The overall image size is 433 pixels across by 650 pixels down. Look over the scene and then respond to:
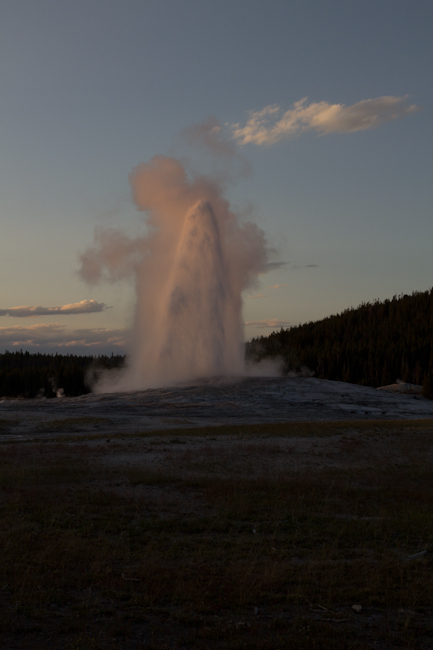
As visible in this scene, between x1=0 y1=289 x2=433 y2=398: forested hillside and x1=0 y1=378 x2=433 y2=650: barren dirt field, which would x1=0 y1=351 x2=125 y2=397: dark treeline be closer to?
x1=0 y1=289 x2=433 y2=398: forested hillside

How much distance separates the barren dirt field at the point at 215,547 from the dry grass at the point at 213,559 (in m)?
0.03

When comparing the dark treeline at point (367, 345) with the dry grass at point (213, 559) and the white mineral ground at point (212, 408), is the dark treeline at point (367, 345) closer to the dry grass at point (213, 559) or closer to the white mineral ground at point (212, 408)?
the white mineral ground at point (212, 408)

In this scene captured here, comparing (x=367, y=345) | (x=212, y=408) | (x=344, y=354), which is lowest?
(x=212, y=408)

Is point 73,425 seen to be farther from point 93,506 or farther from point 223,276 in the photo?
point 223,276

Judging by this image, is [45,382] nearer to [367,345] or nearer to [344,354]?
[344,354]

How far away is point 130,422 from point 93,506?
26.3m

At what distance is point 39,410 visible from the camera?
152ft

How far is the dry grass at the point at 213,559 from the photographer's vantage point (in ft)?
21.8

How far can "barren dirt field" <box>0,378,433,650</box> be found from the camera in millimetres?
6711

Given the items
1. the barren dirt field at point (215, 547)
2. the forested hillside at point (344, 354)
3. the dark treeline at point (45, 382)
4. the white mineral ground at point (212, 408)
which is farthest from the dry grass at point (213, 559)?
the dark treeline at point (45, 382)

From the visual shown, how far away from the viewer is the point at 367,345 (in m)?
127

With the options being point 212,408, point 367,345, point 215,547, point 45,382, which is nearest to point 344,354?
point 367,345

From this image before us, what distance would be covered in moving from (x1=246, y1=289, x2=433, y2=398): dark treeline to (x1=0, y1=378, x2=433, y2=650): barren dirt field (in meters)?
68.4

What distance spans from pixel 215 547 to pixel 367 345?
403ft
